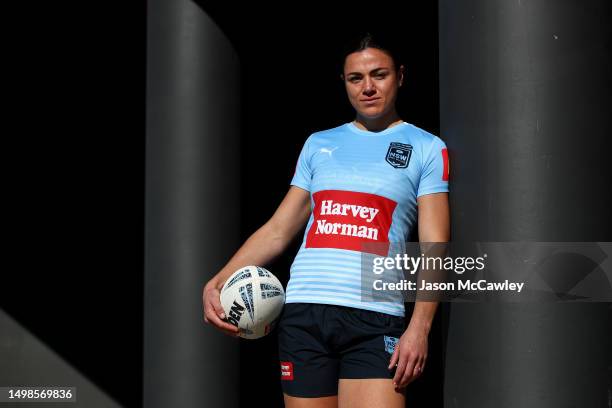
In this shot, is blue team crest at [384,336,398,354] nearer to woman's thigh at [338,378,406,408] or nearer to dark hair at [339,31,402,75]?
woman's thigh at [338,378,406,408]

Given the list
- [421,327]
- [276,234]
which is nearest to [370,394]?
[421,327]

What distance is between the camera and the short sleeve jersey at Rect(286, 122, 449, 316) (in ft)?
12.9

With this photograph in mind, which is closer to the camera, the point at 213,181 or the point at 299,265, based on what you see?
the point at 299,265

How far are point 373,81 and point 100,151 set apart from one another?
4.82 metres

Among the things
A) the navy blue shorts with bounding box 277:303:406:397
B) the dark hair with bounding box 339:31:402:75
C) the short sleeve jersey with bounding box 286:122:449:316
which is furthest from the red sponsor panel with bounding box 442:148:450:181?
the navy blue shorts with bounding box 277:303:406:397

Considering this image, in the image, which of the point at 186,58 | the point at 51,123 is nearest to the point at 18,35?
the point at 51,123

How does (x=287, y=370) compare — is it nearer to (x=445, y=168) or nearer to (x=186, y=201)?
(x=445, y=168)

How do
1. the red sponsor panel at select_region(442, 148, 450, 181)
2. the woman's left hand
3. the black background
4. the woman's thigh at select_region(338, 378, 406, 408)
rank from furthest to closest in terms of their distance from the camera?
the black background < the red sponsor panel at select_region(442, 148, 450, 181) < the woman's thigh at select_region(338, 378, 406, 408) < the woman's left hand

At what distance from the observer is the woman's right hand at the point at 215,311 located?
4.12 m

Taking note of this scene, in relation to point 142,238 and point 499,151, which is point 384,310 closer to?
point 499,151

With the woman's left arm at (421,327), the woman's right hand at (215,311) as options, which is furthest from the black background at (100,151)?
the woman's left arm at (421,327)

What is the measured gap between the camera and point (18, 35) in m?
8.42

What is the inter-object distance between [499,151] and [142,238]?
17.6 ft

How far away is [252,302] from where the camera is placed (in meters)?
4.05
